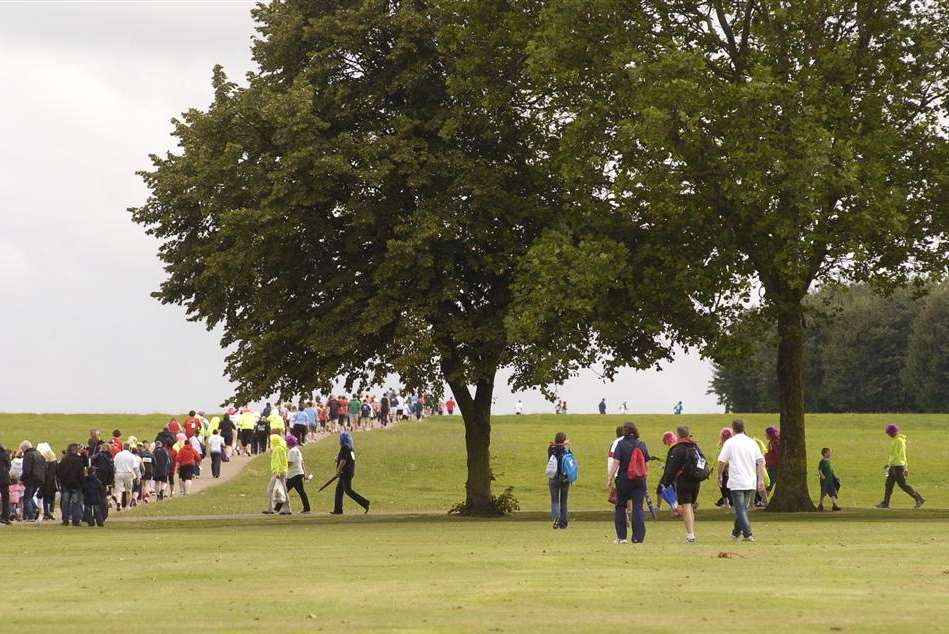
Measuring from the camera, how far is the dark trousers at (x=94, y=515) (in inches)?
1454

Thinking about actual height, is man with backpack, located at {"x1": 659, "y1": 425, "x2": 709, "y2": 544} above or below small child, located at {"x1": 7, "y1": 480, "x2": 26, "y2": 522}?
above

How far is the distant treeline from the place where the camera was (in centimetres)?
11050

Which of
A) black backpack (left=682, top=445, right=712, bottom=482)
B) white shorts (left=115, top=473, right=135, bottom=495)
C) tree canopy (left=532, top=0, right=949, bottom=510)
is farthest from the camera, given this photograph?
white shorts (left=115, top=473, right=135, bottom=495)

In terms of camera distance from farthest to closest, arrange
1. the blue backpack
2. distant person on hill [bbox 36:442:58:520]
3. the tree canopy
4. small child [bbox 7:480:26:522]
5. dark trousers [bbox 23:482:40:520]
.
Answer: small child [bbox 7:480:26:522]
distant person on hill [bbox 36:442:58:520]
dark trousers [bbox 23:482:40:520]
the tree canopy
the blue backpack

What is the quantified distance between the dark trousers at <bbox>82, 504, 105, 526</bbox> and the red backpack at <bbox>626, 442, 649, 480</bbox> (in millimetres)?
16308

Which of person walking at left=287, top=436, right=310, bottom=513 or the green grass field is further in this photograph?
person walking at left=287, top=436, right=310, bottom=513

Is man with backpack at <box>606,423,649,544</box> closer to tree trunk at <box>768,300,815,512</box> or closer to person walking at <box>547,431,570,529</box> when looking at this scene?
person walking at <box>547,431,570,529</box>

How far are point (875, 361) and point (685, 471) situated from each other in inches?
3710

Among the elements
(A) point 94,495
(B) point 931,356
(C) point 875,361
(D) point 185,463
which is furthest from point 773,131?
(C) point 875,361

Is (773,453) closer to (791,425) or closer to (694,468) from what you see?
(791,425)

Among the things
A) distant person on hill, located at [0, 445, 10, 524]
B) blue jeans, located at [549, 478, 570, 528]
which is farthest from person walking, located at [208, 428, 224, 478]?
blue jeans, located at [549, 478, 570, 528]

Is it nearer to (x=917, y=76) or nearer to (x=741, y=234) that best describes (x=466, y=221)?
(x=741, y=234)

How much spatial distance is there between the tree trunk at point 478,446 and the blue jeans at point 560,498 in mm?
8707

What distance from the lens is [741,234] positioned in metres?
36.0
